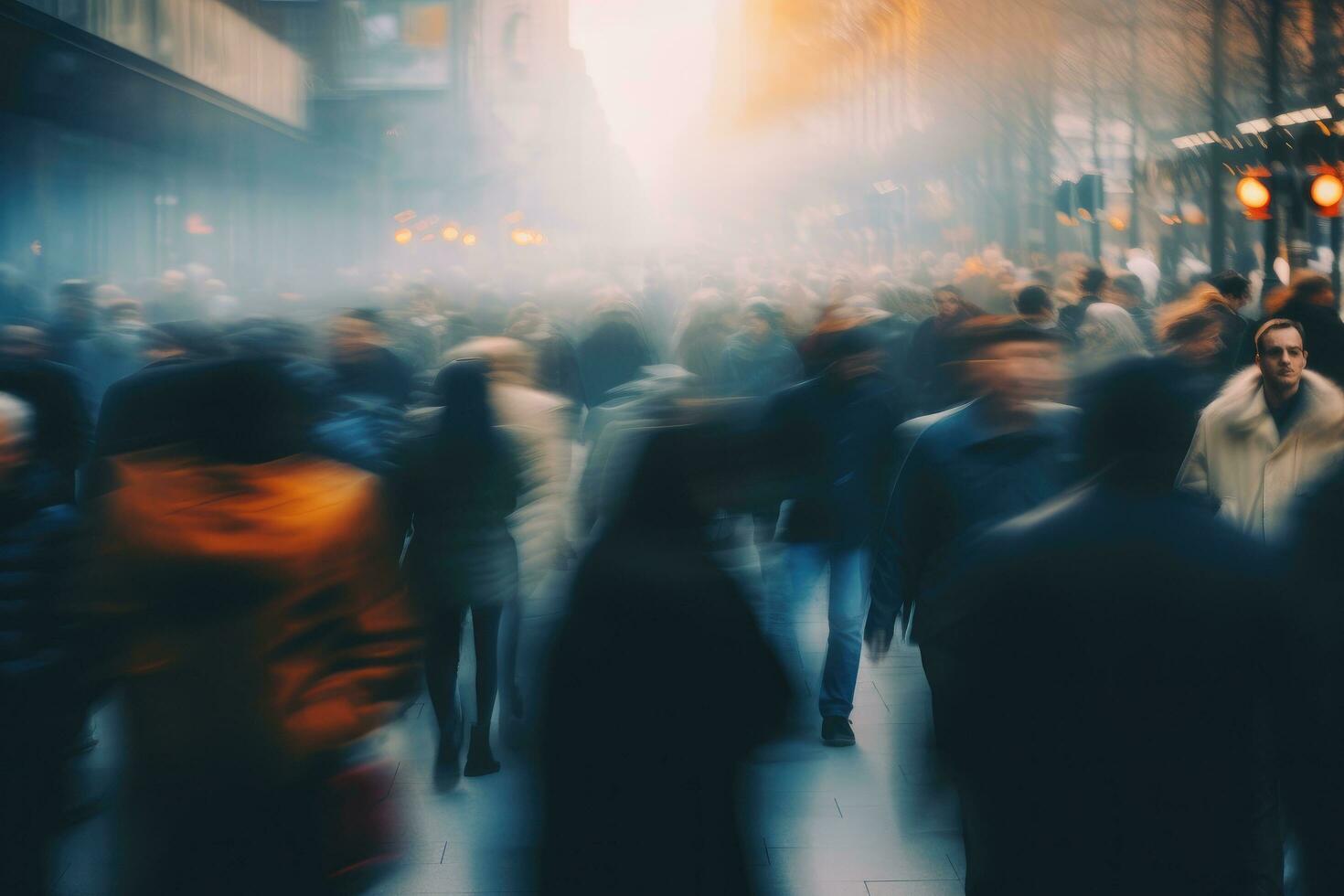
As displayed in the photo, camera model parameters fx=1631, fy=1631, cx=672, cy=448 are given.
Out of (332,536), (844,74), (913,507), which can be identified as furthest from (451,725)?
(844,74)

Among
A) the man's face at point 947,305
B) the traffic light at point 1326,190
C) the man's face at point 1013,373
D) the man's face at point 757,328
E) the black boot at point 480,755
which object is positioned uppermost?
the traffic light at point 1326,190

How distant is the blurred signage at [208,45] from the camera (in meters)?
20.7

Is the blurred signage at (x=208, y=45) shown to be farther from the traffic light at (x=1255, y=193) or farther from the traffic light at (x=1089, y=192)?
the traffic light at (x=1089, y=192)

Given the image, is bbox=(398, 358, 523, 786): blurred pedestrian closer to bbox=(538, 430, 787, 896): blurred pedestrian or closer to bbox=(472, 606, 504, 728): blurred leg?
bbox=(472, 606, 504, 728): blurred leg

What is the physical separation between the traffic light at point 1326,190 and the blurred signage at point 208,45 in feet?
42.0

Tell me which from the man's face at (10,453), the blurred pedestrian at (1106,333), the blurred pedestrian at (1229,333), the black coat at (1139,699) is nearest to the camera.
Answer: the black coat at (1139,699)

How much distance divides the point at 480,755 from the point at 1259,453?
10.2 feet

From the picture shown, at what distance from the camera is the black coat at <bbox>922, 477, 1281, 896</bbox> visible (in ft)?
9.98

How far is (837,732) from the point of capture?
6.64 metres

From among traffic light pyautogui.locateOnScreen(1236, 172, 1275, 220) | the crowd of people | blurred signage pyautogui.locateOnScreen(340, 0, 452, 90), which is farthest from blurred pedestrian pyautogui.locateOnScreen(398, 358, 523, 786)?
blurred signage pyautogui.locateOnScreen(340, 0, 452, 90)

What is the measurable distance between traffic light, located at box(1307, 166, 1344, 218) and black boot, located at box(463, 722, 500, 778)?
1122 cm

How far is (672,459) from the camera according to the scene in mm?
3420

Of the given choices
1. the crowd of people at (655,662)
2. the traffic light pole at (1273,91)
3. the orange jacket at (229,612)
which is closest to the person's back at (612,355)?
the crowd of people at (655,662)

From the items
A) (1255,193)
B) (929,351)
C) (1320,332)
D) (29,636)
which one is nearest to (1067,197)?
(1255,193)
